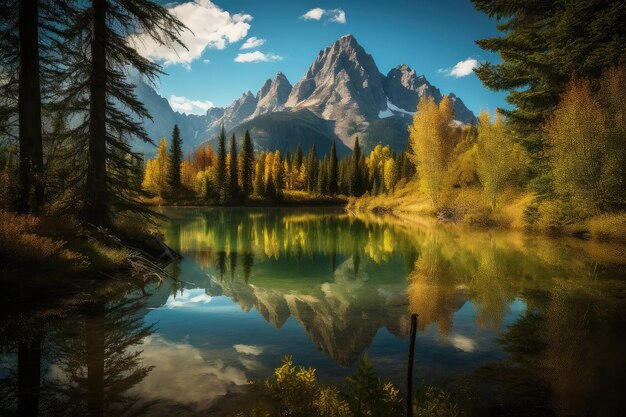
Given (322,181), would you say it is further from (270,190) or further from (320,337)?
(320,337)

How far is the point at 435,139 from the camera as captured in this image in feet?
142

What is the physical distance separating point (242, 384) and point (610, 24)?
29.4 meters

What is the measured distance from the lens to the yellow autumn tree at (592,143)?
22500 mm

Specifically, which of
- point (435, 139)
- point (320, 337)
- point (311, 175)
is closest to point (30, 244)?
point (320, 337)

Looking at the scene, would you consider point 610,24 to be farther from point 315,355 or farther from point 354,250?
point 315,355

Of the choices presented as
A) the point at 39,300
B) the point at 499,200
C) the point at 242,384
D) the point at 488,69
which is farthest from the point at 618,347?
the point at 499,200

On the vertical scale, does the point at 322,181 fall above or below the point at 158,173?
below

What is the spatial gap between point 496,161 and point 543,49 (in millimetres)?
11136

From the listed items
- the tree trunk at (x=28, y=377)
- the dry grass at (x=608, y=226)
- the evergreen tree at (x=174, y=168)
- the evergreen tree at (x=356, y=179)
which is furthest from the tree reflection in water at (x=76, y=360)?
the evergreen tree at (x=356, y=179)

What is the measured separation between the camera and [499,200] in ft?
120

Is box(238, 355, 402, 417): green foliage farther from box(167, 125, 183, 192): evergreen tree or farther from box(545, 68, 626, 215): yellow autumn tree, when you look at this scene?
box(167, 125, 183, 192): evergreen tree

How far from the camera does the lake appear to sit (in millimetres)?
5566

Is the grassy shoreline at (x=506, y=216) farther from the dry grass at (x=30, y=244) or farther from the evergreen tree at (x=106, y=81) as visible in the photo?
the dry grass at (x=30, y=244)

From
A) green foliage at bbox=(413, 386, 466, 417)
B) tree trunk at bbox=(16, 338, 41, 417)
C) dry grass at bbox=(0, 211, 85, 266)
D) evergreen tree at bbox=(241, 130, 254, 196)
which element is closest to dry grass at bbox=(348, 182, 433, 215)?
evergreen tree at bbox=(241, 130, 254, 196)
